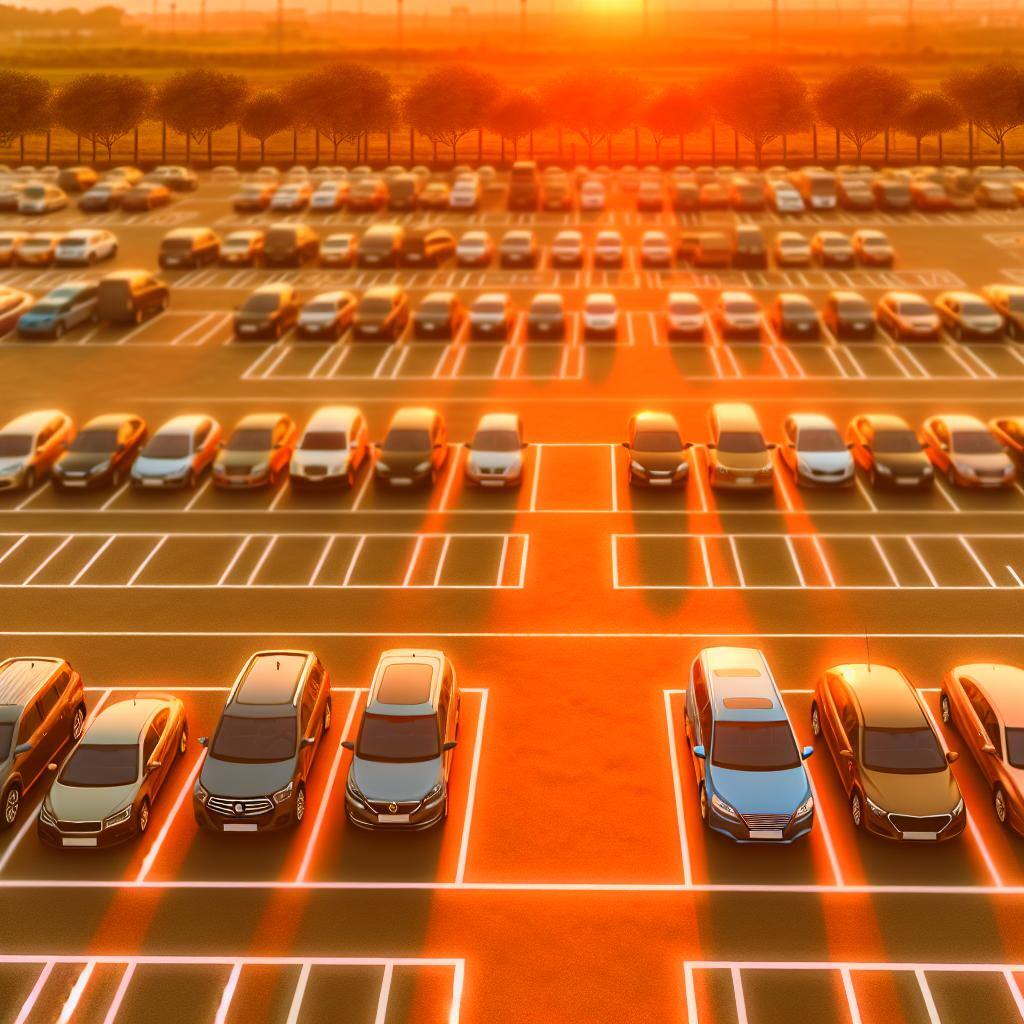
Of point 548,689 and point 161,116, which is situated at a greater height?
point 161,116

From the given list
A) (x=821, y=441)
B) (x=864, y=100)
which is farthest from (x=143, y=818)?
(x=864, y=100)

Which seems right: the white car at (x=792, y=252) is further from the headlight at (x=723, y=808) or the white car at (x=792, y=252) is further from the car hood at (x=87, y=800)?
the car hood at (x=87, y=800)

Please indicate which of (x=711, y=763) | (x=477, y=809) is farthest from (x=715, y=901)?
(x=477, y=809)

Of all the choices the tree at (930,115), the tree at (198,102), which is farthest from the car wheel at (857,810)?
the tree at (198,102)

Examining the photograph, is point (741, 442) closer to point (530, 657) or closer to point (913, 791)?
point (530, 657)

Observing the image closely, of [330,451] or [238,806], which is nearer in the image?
[238,806]

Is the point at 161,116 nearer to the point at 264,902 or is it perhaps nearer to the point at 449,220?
the point at 449,220
